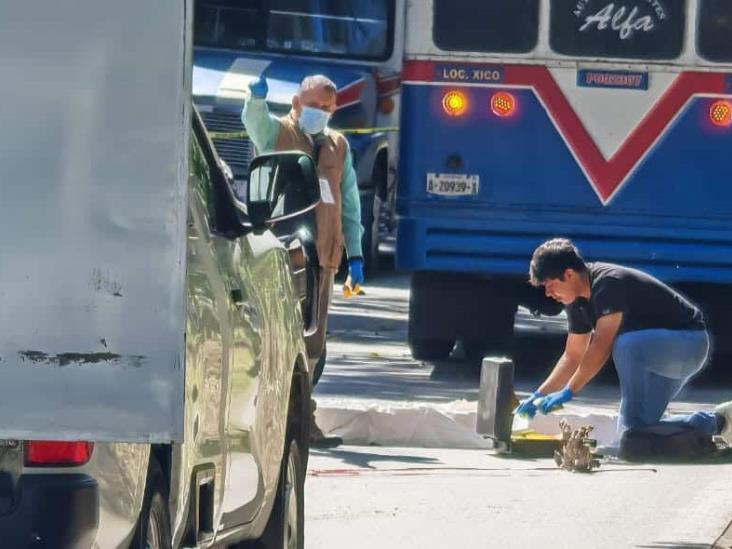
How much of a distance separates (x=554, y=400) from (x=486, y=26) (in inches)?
165

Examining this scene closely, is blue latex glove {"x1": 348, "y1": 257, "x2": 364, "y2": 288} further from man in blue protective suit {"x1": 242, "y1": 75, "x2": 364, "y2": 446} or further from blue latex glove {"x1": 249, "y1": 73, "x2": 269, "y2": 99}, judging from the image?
blue latex glove {"x1": 249, "y1": 73, "x2": 269, "y2": 99}

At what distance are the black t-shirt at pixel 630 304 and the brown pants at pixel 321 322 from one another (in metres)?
1.33

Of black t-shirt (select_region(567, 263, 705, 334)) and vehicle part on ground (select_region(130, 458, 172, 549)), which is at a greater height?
vehicle part on ground (select_region(130, 458, 172, 549))

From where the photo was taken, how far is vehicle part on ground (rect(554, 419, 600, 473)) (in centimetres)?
1067

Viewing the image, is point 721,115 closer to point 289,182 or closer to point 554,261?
point 554,261

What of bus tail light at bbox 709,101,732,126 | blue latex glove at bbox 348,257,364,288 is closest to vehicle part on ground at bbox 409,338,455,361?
bus tail light at bbox 709,101,732,126

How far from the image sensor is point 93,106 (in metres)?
4.97

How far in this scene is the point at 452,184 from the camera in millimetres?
14359

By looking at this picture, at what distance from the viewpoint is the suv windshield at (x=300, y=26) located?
59.8 ft

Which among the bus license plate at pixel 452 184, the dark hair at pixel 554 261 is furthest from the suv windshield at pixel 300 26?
the dark hair at pixel 554 261

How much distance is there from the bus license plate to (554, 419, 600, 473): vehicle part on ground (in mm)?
A: 3729

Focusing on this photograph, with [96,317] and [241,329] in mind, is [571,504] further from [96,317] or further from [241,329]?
[96,317]

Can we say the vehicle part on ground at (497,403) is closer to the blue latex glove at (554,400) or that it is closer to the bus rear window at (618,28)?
the blue latex glove at (554,400)

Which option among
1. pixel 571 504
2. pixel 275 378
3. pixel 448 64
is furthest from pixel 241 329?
pixel 448 64
